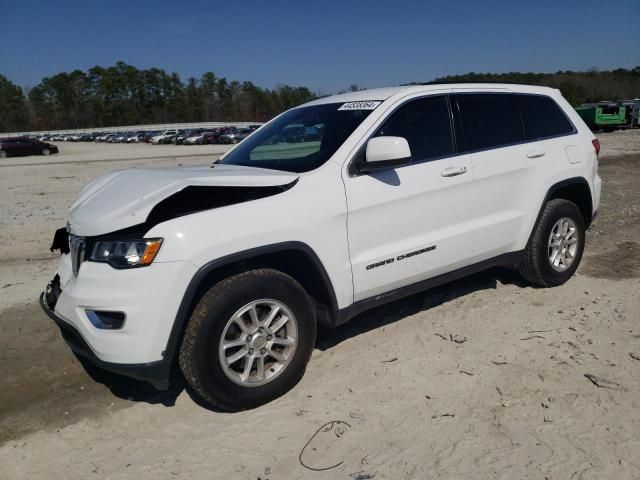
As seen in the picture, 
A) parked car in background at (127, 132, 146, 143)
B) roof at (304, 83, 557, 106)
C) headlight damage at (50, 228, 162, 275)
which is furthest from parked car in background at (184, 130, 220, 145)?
headlight damage at (50, 228, 162, 275)

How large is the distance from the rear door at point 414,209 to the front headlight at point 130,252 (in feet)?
4.01

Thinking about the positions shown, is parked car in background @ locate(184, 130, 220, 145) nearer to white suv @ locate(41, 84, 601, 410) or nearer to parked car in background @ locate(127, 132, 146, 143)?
parked car in background @ locate(127, 132, 146, 143)

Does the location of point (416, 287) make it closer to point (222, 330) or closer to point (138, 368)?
point (222, 330)

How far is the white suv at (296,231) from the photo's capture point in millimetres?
2754

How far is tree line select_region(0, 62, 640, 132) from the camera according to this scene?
108875 mm

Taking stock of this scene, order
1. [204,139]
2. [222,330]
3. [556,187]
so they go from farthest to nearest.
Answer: [204,139], [556,187], [222,330]

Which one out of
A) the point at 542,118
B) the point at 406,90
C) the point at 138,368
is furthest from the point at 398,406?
the point at 542,118

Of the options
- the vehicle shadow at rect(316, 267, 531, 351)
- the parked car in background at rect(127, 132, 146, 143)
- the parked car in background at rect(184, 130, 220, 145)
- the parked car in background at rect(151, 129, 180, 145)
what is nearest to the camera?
the vehicle shadow at rect(316, 267, 531, 351)

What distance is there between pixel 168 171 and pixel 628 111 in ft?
139

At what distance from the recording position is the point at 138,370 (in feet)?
9.01

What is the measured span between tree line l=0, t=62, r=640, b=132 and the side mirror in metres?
109

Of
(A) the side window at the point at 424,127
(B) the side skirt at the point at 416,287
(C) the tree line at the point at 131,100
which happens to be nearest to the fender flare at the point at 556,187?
(B) the side skirt at the point at 416,287

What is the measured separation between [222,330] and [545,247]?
3068 millimetres

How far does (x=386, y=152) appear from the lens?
3225mm
